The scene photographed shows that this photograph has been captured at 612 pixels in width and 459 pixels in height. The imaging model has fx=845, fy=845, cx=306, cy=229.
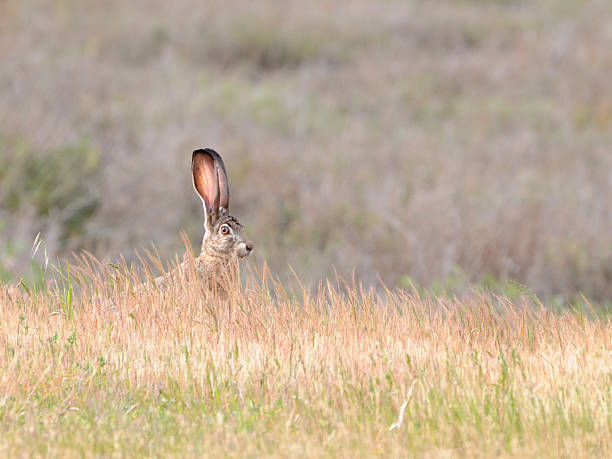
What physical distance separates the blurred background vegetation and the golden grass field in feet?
5.54

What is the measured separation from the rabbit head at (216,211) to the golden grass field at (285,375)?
7.4 inches

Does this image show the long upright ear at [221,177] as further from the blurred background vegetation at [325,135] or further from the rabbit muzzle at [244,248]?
the blurred background vegetation at [325,135]

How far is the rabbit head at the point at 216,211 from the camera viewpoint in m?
3.88

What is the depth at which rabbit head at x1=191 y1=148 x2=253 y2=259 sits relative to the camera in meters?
3.88

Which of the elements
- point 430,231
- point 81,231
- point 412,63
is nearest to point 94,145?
point 81,231

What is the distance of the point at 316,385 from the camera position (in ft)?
10.1

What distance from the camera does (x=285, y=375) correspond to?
125 inches

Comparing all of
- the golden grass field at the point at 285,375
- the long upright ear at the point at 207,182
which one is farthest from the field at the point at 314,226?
the long upright ear at the point at 207,182

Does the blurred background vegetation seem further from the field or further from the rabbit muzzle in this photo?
the rabbit muzzle

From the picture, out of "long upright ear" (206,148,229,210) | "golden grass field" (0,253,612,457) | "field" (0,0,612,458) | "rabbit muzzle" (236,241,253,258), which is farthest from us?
"long upright ear" (206,148,229,210)

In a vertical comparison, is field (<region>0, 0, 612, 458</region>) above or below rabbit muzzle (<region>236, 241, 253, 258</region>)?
below

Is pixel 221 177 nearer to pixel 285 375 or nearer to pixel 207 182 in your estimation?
pixel 207 182

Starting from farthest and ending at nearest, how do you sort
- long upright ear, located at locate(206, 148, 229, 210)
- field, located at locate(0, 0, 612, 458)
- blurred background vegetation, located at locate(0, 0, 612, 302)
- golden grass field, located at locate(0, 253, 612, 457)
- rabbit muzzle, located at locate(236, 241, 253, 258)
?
blurred background vegetation, located at locate(0, 0, 612, 302)
long upright ear, located at locate(206, 148, 229, 210)
rabbit muzzle, located at locate(236, 241, 253, 258)
field, located at locate(0, 0, 612, 458)
golden grass field, located at locate(0, 253, 612, 457)

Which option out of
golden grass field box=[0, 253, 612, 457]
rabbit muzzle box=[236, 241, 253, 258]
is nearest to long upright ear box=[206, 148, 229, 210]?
rabbit muzzle box=[236, 241, 253, 258]
